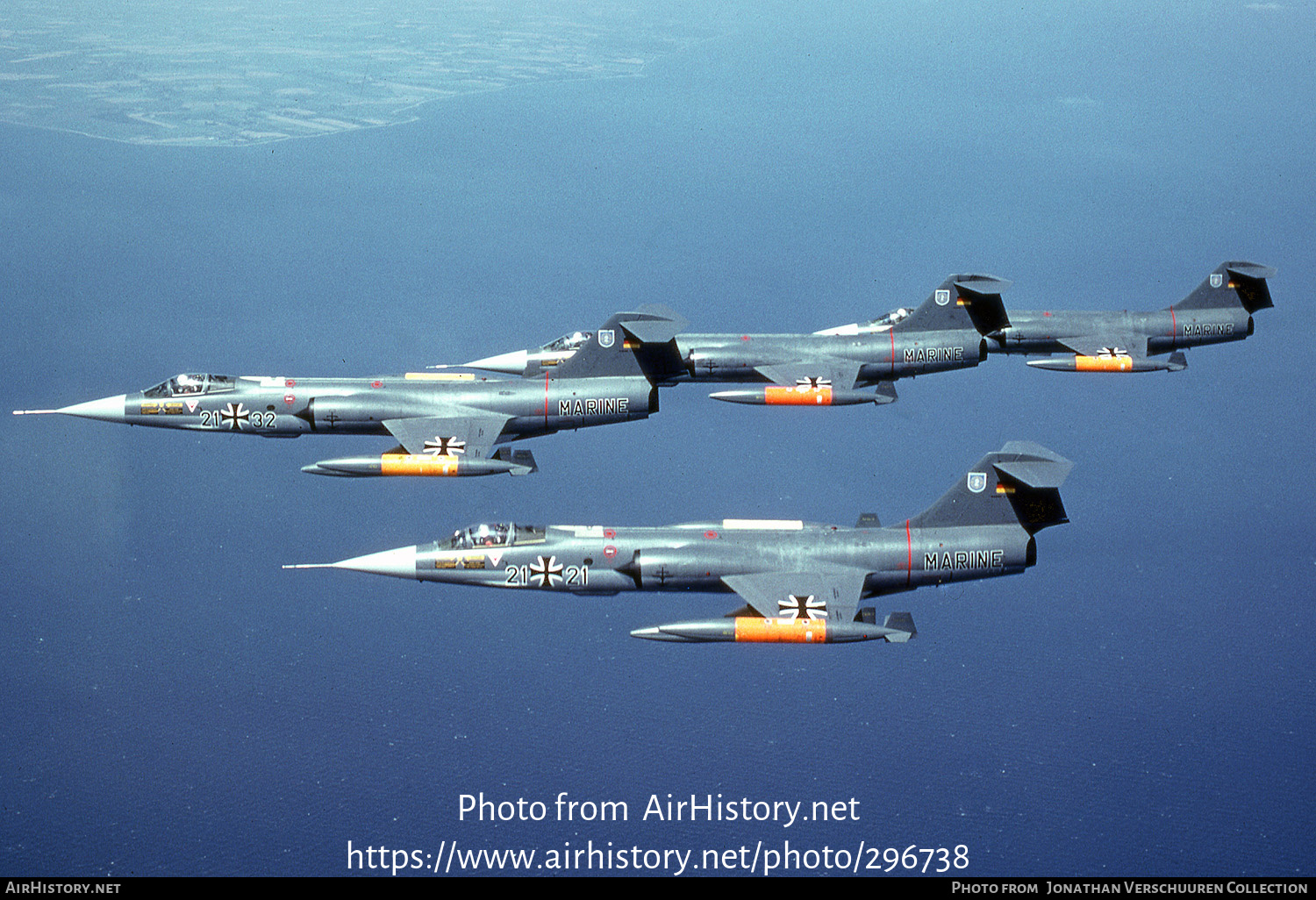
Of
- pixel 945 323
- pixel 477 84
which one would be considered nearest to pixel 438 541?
pixel 945 323

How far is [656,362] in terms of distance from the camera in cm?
4772

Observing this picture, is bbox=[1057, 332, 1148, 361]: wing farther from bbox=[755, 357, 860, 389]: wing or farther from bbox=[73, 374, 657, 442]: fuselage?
bbox=[73, 374, 657, 442]: fuselage

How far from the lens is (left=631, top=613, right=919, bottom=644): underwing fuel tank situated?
38.5 meters

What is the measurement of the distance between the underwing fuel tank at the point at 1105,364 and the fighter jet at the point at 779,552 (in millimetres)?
10616

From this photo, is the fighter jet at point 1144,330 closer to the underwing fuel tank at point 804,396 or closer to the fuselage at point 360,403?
the underwing fuel tank at point 804,396

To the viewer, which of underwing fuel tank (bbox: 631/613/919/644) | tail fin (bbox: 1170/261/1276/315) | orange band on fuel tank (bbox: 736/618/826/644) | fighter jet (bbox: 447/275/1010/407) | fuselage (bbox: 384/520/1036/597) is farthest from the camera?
tail fin (bbox: 1170/261/1276/315)

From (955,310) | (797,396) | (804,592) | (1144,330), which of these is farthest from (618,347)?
(1144,330)

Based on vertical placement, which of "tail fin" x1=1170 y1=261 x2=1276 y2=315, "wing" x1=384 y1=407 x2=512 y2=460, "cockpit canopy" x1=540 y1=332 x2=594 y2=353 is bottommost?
"wing" x1=384 y1=407 x2=512 y2=460

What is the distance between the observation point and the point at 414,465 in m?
44.8

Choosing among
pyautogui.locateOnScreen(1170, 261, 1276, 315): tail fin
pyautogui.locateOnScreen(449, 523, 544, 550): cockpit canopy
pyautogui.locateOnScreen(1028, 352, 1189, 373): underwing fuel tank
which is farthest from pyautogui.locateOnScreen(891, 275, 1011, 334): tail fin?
pyautogui.locateOnScreen(449, 523, 544, 550): cockpit canopy

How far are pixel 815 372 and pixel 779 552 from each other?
10.2 m

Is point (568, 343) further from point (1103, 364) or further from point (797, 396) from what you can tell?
point (1103, 364)

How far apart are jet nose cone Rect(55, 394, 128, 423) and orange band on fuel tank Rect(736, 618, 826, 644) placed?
66.0 feet

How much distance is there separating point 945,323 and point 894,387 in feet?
9.63
